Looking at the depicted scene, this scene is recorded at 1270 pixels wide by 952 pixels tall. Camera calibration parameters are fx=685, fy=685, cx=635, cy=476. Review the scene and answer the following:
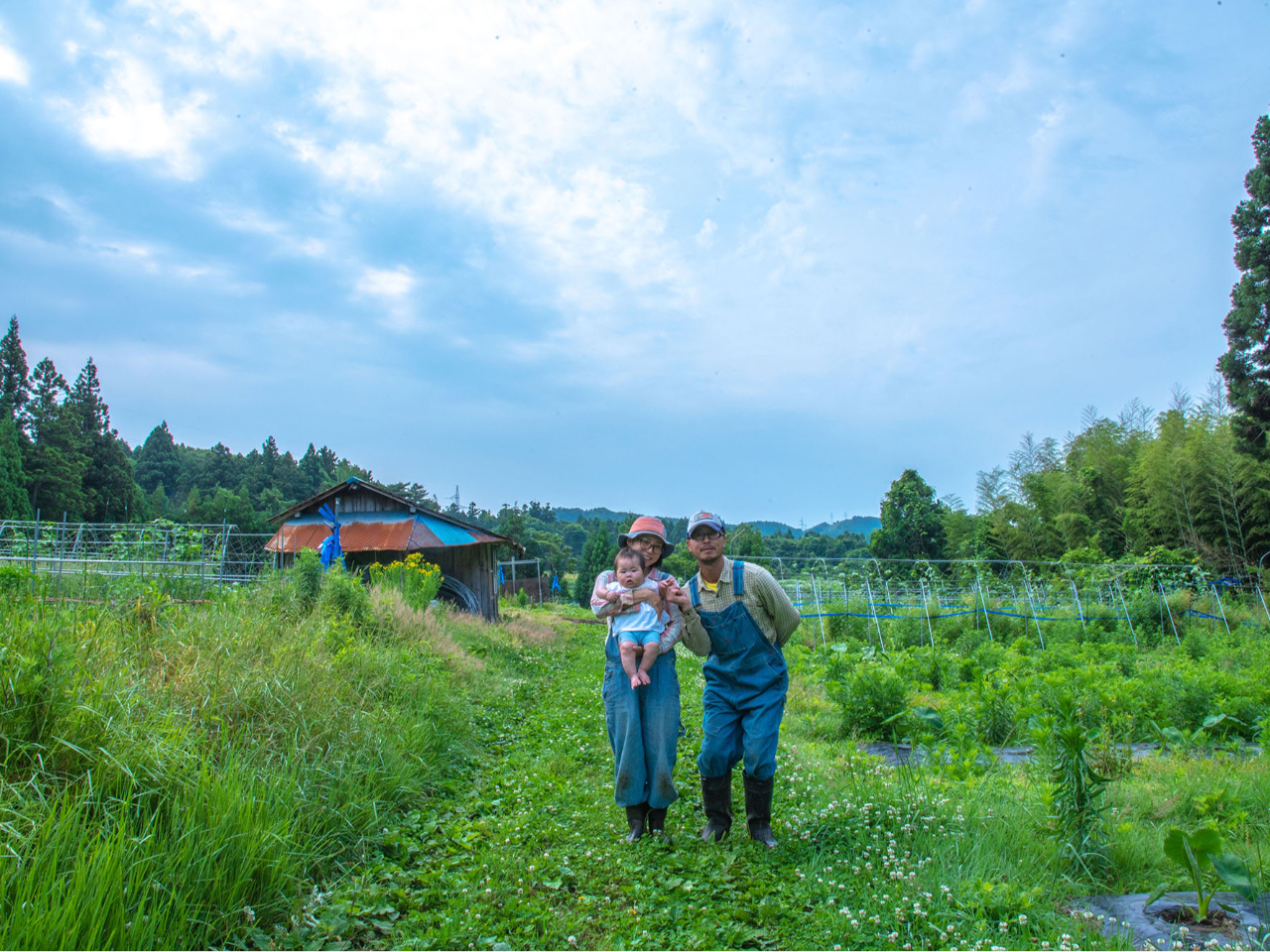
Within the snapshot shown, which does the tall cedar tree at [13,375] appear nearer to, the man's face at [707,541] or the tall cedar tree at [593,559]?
the tall cedar tree at [593,559]

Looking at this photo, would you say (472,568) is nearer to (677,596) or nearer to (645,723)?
(645,723)

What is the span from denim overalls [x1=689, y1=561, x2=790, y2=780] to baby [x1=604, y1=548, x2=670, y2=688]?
0.33 metres

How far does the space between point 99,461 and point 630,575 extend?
51.2 m

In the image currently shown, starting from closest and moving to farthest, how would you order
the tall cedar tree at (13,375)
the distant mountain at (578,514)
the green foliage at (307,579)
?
the green foliage at (307,579)
the tall cedar tree at (13,375)
the distant mountain at (578,514)

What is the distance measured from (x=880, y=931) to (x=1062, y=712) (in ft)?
4.65

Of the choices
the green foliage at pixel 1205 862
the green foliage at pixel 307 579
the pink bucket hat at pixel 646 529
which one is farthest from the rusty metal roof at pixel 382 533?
the green foliage at pixel 1205 862

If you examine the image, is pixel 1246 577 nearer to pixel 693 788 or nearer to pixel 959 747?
pixel 959 747

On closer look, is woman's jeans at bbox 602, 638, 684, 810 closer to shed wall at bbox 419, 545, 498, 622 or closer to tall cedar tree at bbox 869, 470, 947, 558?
shed wall at bbox 419, 545, 498, 622

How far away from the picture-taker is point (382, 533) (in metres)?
16.9

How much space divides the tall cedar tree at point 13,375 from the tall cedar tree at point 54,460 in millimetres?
467

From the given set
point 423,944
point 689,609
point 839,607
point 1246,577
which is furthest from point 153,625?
point 1246,577

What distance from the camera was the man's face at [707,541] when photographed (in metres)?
4.11

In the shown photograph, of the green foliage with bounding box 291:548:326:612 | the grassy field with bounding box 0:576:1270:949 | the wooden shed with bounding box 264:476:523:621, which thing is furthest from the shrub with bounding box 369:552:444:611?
the grassy field with bounding box 0:576:1270:949

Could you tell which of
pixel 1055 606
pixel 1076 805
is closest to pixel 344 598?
pixel 1076 805
